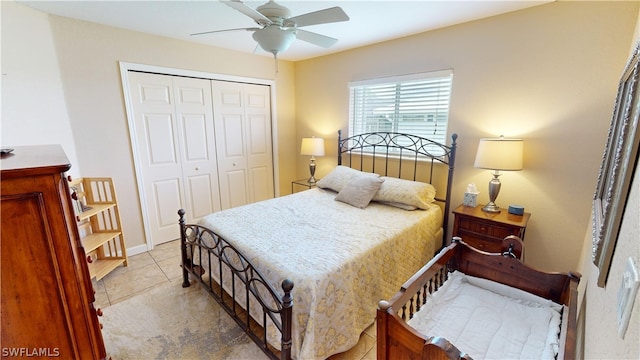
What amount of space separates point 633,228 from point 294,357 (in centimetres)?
155

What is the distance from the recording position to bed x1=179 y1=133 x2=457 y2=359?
1.54 meters

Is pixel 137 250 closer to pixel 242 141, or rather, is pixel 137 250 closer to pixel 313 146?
pixel 242 141

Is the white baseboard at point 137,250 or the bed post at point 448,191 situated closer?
the bed post at point 448,191

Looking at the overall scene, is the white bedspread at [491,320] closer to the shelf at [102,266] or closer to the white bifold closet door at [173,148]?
the shelf at [102,266]

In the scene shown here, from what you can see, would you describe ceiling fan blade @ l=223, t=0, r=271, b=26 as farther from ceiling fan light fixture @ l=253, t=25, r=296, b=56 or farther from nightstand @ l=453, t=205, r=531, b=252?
nightstand @ l=453, t=205, r=531, b=252

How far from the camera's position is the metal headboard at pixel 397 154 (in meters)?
2.80

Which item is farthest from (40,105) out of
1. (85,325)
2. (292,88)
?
(292,88)

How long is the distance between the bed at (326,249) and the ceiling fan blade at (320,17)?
4.73 ft

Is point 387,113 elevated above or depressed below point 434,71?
below

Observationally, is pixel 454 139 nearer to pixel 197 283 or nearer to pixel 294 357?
pixel 294 357

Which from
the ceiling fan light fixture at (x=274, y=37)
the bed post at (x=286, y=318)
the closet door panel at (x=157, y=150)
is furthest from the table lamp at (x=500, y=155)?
the closet door panel at (x=157, y=150)

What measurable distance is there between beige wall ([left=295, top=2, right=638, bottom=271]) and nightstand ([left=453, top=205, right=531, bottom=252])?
12.0 inches

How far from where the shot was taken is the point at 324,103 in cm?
385

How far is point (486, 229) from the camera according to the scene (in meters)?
2.28
